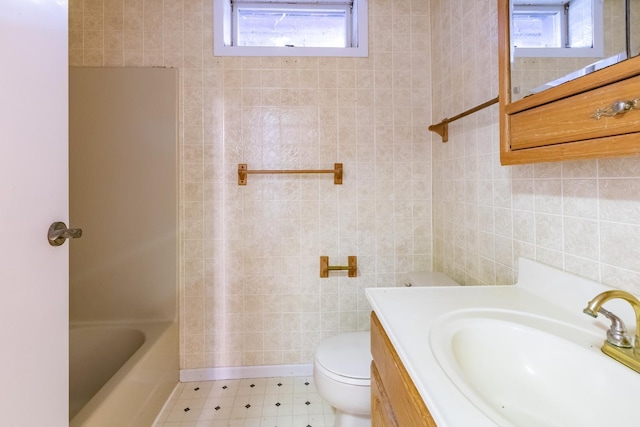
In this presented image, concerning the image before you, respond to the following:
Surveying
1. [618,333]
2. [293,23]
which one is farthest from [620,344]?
[293,23]

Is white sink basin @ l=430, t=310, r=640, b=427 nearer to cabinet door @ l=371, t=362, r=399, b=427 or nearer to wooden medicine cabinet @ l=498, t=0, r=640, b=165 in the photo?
cabinet door @ l=371, t=362, r=399, b=427

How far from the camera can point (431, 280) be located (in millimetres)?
1535

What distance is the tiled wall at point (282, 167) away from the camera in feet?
5.75

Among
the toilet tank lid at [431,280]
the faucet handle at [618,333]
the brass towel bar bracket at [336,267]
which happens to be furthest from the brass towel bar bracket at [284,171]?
the faucet handle at [618,333]

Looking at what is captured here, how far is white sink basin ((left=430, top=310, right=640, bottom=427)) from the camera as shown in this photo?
0.54 m

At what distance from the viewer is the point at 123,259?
1.73m

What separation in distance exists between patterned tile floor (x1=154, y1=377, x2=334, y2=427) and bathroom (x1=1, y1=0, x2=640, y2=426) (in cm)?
12

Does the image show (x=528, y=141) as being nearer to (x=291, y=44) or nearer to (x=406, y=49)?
(x=406, y=49)

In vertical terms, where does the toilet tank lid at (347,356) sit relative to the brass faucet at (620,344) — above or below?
below

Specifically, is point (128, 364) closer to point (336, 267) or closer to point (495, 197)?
point (336, 267)

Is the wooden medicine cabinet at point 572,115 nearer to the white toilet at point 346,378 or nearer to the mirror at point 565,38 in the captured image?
the mirror at point 565,38

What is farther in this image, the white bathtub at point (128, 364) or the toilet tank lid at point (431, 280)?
the toilet tank lid at point (431, 280)

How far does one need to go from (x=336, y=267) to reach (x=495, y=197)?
96cm

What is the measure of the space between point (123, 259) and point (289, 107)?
137cm
